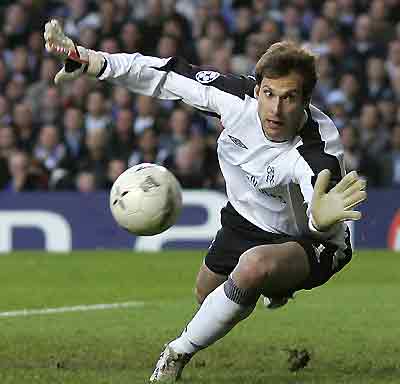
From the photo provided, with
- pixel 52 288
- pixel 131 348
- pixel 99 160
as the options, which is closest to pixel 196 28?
pixel 99 160

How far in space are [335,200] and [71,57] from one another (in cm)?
151

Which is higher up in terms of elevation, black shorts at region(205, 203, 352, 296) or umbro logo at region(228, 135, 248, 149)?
umbro logo at region(228, 135, 248, 149)

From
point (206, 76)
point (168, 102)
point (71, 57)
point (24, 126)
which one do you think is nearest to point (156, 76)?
point (206, 76)

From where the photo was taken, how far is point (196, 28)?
15375 mm

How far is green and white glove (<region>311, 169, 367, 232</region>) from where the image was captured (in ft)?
16.1

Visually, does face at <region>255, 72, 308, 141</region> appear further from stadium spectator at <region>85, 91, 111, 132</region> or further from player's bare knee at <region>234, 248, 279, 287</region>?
stadium spectator at <region>85, 91, 111, 132</region>

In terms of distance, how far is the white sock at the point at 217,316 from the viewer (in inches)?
209

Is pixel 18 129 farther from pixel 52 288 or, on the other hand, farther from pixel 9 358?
pixel 9 358

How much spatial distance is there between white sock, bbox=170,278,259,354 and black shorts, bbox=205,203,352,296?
288mm

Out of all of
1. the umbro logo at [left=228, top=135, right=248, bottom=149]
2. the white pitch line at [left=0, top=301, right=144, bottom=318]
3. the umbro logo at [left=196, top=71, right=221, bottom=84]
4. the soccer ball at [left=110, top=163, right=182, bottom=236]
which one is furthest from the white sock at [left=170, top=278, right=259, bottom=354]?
the white pitch line at [left=0, top=301, right=144, bottom=318]

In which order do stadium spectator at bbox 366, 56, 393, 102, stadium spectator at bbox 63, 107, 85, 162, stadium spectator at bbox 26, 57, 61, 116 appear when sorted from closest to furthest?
stadium spectator at bbox 63, 107, 85, 162, stadium spectator at bbox 366, 56, 393, 102, stadium spectator at bbox 26, 57, 61, 116

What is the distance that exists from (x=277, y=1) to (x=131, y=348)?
390 inches

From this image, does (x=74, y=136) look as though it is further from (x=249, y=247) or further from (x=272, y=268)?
(x=272, y=268)

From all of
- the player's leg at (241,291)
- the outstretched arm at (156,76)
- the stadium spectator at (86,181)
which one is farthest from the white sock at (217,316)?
the stadium spectator at (86,181)
